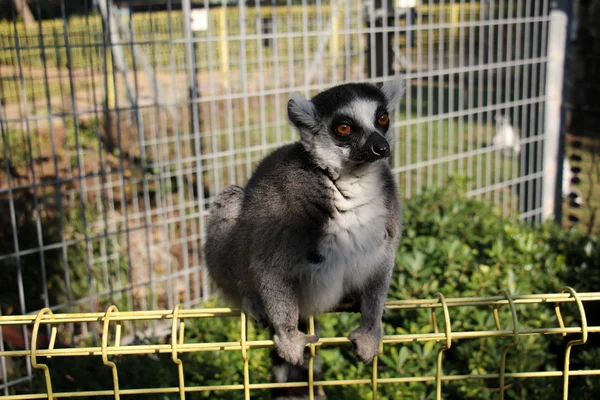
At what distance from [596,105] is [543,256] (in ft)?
7.47

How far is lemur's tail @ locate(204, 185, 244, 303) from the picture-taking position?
8.20 feet

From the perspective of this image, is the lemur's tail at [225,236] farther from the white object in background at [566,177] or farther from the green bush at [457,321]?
the white object in background at [566,177]

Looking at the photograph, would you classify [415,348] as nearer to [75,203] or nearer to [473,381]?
[473,381]

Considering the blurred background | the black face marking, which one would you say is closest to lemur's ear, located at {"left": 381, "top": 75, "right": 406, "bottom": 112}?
the black face marking

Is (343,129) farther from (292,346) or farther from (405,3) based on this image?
(405,3)

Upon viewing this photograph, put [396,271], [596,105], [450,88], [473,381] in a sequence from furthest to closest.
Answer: [596,105], [450,88], [396,271], [473,381]

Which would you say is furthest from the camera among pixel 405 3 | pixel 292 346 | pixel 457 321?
pixel 405 3

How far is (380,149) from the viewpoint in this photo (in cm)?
216

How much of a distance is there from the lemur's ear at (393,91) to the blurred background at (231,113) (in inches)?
65.2

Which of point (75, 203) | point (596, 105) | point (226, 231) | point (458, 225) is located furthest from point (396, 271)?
point (596, 105)

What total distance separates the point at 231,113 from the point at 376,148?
8.06ft

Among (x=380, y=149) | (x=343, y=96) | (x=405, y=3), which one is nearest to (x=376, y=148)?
(x=380, y=149)

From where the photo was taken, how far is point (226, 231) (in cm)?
252

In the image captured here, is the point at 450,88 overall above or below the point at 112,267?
above
